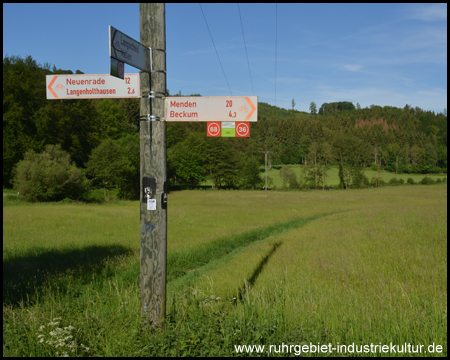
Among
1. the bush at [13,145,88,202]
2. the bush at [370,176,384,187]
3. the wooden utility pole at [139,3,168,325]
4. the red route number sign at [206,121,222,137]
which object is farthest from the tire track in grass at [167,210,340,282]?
the bush at [370,176,384,187]

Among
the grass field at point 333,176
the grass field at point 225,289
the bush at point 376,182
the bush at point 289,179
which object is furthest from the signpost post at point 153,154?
the bush at point 376,182

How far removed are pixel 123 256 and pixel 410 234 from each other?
1226 cm

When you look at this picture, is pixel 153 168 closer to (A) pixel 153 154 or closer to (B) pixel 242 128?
(A) pixel 153 154

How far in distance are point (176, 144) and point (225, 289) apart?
79.8 meters

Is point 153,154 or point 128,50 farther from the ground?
point 128,50

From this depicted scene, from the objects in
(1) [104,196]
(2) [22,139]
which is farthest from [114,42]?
(1) [104,196]

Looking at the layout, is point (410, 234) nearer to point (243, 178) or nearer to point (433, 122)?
point (243, 178)

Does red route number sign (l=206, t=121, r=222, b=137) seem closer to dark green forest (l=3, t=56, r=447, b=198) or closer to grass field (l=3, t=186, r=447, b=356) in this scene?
grass field (l=3, t=186, r=447, b=356)

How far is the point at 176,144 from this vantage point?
8525 centimetres

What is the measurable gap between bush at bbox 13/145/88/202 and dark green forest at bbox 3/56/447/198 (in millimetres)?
1987

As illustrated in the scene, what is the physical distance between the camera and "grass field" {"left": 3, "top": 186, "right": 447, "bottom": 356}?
386cm

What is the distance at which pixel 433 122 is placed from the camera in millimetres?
153125

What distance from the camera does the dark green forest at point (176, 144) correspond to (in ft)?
151

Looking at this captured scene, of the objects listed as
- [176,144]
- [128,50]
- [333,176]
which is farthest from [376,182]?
[128,50]
